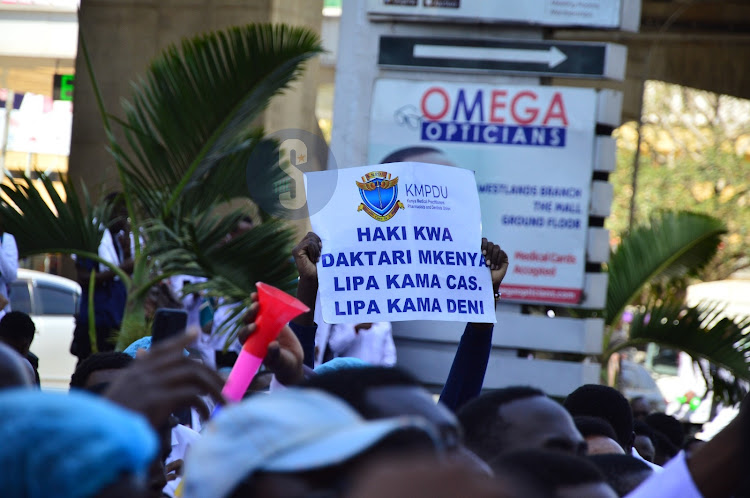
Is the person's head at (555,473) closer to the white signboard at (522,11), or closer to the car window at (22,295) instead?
the white signboard at (522,11)

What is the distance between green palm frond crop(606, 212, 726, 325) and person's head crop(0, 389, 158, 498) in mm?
10585

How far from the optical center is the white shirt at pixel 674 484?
7.31 ft

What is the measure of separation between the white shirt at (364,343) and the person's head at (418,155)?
5.59 ft

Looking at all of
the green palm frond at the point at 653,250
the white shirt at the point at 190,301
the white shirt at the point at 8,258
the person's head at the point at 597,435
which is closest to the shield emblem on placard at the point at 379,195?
the person's head at the point at 597,435

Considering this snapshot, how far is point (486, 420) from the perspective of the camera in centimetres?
257

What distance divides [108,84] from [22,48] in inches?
499

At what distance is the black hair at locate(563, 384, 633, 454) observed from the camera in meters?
4.24

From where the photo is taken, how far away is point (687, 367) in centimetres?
1808

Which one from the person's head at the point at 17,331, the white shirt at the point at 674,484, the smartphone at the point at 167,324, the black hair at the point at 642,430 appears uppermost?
the white shirt at the point at 674,484

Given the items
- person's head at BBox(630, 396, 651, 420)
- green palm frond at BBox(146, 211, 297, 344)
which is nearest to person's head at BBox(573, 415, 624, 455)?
green palm frond at BBox(146, 211, 297, 344)

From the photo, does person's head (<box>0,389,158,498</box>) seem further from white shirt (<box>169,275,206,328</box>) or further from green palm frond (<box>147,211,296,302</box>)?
white shirt (<box>169,275,206,328</box>)

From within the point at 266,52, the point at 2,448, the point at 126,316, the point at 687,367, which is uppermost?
the point at 266,52

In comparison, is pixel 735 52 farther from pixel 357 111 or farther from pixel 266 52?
pixel 266 52

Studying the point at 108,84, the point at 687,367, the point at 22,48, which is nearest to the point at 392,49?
the point at 108,84
